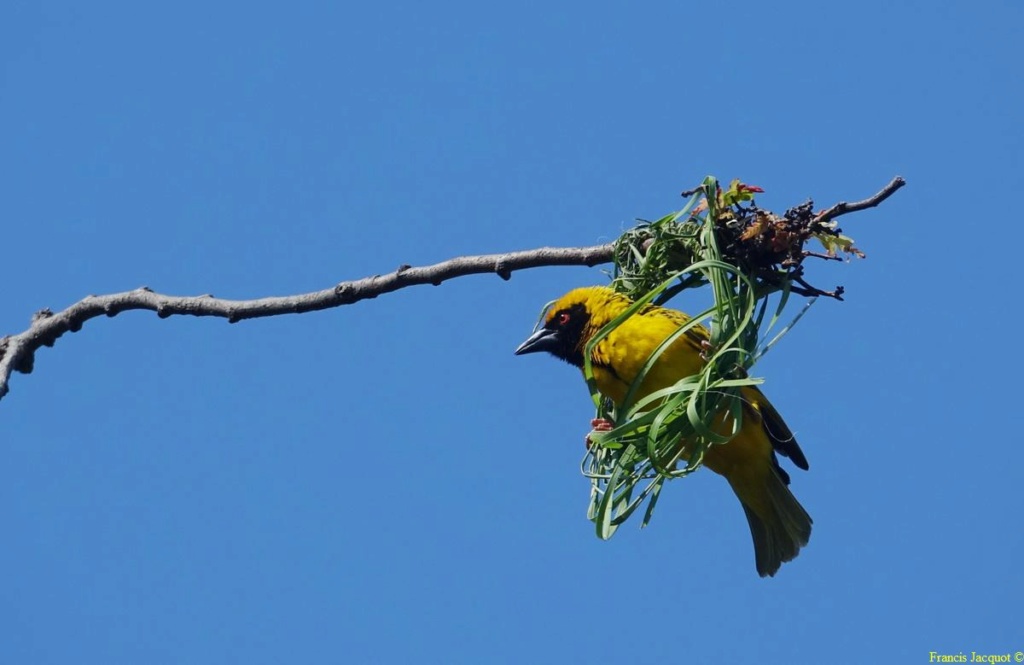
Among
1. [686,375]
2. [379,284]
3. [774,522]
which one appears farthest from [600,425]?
[379,284]

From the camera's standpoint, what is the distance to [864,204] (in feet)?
9.09

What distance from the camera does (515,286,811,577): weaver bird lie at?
341cm

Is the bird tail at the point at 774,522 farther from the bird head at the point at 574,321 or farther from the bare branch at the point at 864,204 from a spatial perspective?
the bare branch at the point at 864,204

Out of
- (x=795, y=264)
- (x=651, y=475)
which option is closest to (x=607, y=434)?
(x=651, y=475)

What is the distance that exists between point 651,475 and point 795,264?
0.75 m

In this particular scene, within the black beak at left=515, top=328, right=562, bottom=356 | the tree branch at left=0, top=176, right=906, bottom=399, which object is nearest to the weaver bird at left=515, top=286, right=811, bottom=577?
the black beak at left=515, top=328, right=562, bottom=356

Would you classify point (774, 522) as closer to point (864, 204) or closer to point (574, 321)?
point (574, 321)

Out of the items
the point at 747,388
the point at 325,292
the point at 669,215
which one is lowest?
the point at 325,292

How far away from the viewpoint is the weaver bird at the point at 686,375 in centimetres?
341

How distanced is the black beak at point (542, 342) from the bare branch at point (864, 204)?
1.16m

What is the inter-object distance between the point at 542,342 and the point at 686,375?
0.66m

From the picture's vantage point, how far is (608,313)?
3639mm

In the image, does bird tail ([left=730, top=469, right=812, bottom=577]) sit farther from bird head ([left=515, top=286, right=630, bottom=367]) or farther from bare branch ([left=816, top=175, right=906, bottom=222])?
bare branch ([left=816, top=175, right=906, bottom=222])

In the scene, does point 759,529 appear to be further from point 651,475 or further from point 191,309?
point 191,309
